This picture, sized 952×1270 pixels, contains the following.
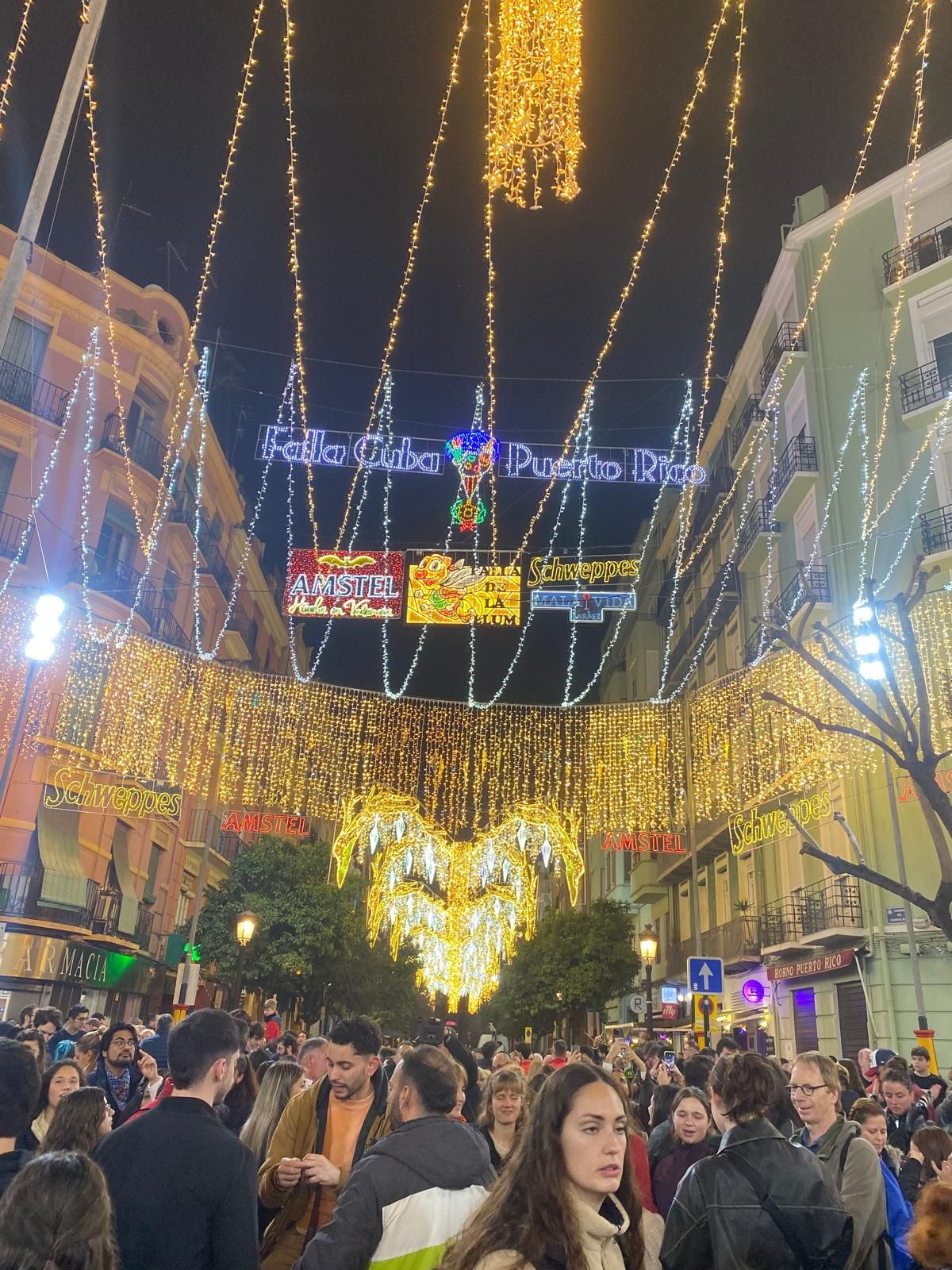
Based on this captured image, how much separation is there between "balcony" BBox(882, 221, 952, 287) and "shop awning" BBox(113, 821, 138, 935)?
2565 cm

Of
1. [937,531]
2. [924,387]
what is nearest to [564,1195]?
[937,531]

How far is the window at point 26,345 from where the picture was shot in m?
23.4

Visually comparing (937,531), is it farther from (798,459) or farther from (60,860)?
(60,860)

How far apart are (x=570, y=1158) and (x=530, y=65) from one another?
10.1 metres

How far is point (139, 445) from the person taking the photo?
26234mm

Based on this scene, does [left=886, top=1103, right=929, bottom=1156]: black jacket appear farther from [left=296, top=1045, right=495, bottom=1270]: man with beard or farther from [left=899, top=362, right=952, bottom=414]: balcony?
[left=899, top=362, right=952, bottom=414]: balcony

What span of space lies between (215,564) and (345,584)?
1502 cm

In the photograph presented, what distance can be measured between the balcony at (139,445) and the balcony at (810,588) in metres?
17.7

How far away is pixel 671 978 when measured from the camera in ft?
117

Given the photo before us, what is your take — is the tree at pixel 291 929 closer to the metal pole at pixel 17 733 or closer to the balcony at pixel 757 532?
the metal pole at pixel 17 733

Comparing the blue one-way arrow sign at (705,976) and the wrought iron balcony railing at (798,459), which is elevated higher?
the wrought iron balcony railing at (798,459)

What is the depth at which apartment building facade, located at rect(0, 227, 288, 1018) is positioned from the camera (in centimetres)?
2147

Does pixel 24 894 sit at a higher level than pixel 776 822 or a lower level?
lower

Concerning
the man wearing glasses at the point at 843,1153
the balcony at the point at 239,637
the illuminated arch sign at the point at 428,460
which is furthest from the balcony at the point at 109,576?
the man wearing glasses at the point at 843,1153
